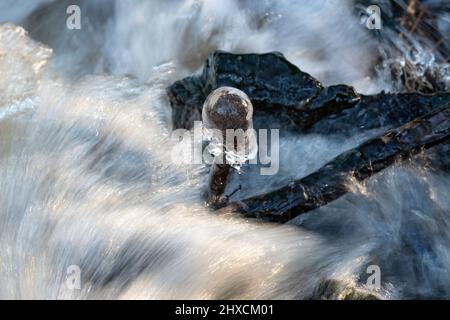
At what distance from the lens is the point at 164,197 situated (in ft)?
12.4

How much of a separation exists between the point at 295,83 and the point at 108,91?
1.39m

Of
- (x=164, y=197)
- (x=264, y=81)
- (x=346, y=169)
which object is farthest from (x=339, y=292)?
(x=264, y=81)

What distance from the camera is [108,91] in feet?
15.0

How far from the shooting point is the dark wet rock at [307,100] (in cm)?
395

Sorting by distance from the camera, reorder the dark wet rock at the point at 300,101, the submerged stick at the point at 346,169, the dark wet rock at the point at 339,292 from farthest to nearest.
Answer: the dark wet rock at the point at 300,101 < the submerged stick at the point at 346,169 < the dark wet rock at the point at 339,292

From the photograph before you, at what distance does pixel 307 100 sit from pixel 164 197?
106 cm

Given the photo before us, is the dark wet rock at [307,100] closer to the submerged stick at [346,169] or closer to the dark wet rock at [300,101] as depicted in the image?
the dark wet rock at [300,101]

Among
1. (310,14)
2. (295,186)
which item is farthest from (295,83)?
(310,14)

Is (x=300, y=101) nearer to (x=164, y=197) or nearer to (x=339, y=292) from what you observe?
(x=164, y=197)

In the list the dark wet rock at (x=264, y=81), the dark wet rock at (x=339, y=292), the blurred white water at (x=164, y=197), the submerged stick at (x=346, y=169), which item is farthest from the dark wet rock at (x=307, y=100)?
the dark wet rock at (x=339, y=292)

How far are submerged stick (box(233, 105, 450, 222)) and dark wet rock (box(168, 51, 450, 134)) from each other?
0.31m

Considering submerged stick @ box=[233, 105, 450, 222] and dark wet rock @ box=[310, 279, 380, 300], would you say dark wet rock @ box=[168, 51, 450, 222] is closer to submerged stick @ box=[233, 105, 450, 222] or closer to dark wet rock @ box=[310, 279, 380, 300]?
submerged stick @ box=[233, 105, 450, 222]

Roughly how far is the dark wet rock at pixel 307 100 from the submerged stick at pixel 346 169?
313mm
